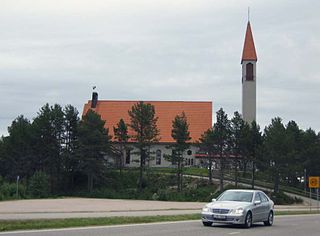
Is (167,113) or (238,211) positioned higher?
(167,113)

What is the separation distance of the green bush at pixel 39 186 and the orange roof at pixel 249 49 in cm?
3923

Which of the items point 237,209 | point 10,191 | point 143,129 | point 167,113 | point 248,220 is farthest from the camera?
point 167,113

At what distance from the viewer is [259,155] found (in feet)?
285

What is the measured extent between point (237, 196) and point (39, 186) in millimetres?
60411

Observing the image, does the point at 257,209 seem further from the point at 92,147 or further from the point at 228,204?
the point at 92,147

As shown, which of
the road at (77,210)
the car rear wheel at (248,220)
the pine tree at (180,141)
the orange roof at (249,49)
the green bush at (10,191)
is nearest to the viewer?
the car rear wheel at (248,220)

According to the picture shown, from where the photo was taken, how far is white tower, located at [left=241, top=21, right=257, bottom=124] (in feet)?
341

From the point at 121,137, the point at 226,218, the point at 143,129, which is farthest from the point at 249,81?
the point at 226,218

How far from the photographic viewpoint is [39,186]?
273ft

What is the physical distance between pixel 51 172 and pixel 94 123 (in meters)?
9.97

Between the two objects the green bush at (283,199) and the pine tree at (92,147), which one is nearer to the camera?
the green bush at (283,199)

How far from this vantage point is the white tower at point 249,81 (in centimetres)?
10388

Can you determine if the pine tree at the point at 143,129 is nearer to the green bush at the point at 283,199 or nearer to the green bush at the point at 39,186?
the green bush at the point at 39,186

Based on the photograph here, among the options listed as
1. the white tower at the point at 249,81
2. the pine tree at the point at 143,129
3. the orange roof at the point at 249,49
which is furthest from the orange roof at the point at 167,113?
the pine tree at the point at 143,129
